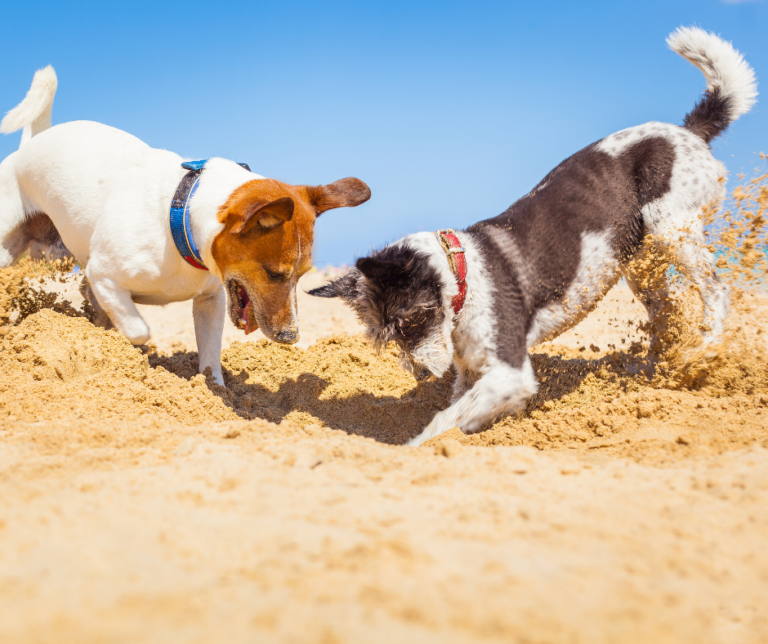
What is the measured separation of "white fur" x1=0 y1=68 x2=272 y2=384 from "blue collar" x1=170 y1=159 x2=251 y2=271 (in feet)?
0.19

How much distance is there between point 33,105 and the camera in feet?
17.3

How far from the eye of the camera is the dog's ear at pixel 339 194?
396 cm

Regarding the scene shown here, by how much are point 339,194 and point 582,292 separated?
1.98 m

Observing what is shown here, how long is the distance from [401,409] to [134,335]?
6.90 ft

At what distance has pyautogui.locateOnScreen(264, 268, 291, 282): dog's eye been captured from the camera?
3.64 meters

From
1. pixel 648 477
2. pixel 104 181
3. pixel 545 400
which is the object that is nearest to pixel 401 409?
pixel 545 400

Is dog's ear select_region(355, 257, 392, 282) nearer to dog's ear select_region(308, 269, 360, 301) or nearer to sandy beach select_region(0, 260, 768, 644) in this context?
dog's ear select_region(308, 269, 360, 301)

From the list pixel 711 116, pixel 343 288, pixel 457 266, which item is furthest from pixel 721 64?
pixel 343 288

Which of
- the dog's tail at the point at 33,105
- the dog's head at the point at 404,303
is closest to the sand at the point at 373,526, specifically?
the dog's head at the point at 404,303

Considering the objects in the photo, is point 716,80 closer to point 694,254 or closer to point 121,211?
point 694,254

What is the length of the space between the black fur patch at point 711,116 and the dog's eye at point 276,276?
358 centimetres

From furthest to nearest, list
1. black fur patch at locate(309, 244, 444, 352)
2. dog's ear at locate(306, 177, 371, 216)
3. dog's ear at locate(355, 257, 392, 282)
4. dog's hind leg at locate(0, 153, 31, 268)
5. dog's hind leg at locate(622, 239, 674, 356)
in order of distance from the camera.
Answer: dog's hind leg at locate(0, 153, 31, 268) → dog's hind leg at locate(622, 239, 674, 356) → dog's ear at locate(306, 177, 371, 216) → black fur patch at locate(309, 244, 444, 352) → dog's ear at locate(355, 257, 392, 282)

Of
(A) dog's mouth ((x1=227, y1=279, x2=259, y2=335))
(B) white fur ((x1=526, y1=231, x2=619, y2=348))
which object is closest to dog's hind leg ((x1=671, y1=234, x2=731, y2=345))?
(B) white fur ((x1=526, y1=231, x2=619, y2=348))

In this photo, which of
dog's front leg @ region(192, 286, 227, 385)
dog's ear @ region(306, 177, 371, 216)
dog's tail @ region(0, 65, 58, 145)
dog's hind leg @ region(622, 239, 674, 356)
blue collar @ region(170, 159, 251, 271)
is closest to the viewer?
blue collar @ region(170, 159, 251, 271)
